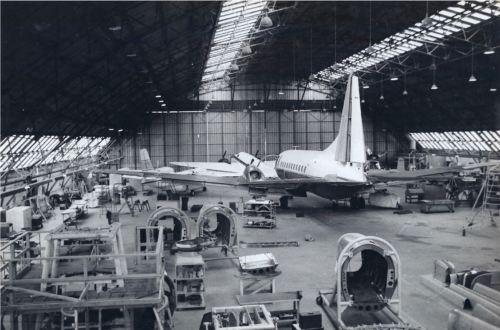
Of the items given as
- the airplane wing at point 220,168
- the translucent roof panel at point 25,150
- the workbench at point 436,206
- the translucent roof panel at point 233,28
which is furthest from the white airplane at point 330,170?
the airplane wing at point 220,168

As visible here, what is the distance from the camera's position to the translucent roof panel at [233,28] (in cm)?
2633

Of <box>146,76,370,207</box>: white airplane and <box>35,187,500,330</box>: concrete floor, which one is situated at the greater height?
<box>146,76,370,207</box>: white airplane

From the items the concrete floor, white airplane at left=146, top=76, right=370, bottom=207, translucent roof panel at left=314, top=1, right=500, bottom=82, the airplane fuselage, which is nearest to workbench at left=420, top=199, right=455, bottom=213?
the concrete floor

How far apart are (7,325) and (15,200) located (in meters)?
22.0

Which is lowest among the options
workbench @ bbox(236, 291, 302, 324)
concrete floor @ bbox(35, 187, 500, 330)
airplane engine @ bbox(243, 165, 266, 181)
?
concrete floor @ bbox(35, 187, 500, 330)

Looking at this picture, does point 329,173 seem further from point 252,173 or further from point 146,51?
point 146,51

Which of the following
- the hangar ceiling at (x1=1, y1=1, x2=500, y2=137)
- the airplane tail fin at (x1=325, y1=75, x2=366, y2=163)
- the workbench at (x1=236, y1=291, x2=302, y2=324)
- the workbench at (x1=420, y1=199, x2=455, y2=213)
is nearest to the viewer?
the workbench at (x1=236, y1=291, x2=302, y2=324)

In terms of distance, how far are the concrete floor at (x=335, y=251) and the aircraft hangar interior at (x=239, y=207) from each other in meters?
0.11

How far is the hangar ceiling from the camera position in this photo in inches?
732

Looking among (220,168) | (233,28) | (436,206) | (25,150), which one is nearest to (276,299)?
(436,206)

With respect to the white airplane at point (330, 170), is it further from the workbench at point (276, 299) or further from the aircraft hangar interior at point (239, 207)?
the workbench at point (276, 299)

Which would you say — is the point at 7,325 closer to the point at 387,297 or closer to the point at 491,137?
the point at 387,297

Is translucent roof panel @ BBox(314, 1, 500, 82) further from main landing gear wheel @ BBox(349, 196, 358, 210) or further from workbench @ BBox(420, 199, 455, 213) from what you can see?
workbench @ BBox(420, 199, 455, 213)

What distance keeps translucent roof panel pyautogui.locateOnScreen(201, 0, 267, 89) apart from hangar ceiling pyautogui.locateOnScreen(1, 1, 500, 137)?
1153mm
